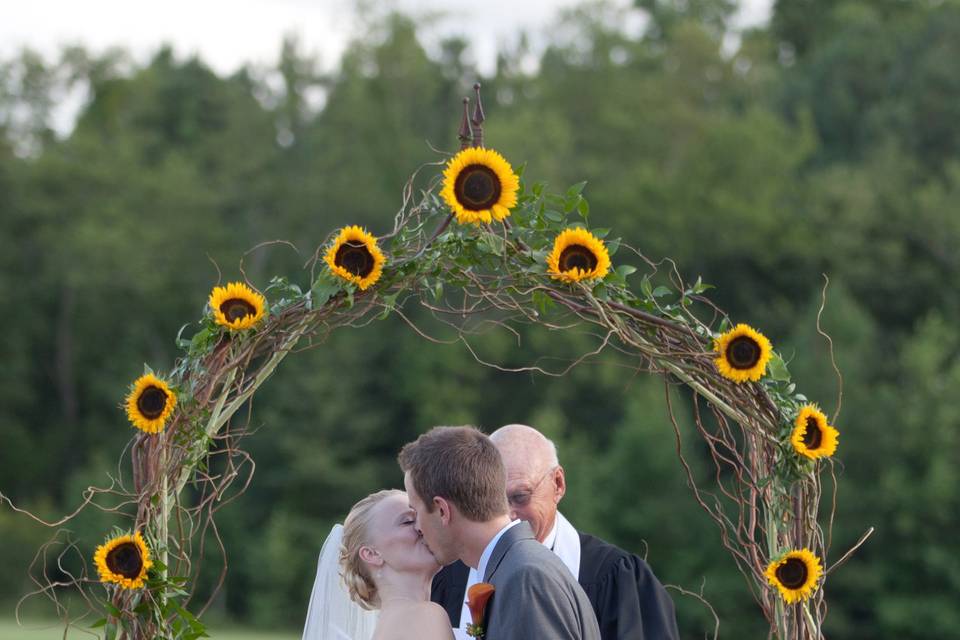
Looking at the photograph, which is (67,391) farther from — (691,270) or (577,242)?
(577,242)

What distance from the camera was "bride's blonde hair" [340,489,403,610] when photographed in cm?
456

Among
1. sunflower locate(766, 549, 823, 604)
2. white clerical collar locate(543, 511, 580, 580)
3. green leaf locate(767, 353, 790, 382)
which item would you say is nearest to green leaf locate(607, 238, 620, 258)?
green leaf locate(767, 353, 790, 382)

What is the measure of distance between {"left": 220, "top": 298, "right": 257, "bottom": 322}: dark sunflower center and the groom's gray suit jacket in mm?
1806

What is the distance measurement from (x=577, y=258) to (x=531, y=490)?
957 mm

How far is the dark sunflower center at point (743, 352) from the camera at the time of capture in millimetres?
5383

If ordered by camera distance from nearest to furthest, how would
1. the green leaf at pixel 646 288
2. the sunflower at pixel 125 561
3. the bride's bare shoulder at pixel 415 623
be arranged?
the bride's bare shoulder at pixel 415 623
the sunflower at pixel 125 561
the green leaf at pixel 646 288

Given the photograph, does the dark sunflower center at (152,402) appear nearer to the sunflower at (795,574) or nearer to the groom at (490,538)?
the groom at (490,538)

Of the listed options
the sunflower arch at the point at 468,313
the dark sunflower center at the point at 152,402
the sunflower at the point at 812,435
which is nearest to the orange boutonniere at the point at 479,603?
the sunflower arch at the point at 468,313

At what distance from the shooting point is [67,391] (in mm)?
42781

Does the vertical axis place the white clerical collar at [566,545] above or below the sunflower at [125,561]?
above

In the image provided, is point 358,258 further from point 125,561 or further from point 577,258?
A: point 125,561

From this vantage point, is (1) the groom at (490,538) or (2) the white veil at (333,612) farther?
(2) the white veil at (333,612)

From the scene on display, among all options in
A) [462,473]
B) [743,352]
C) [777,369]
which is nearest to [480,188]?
[743,352]

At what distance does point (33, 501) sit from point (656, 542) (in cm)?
1744
